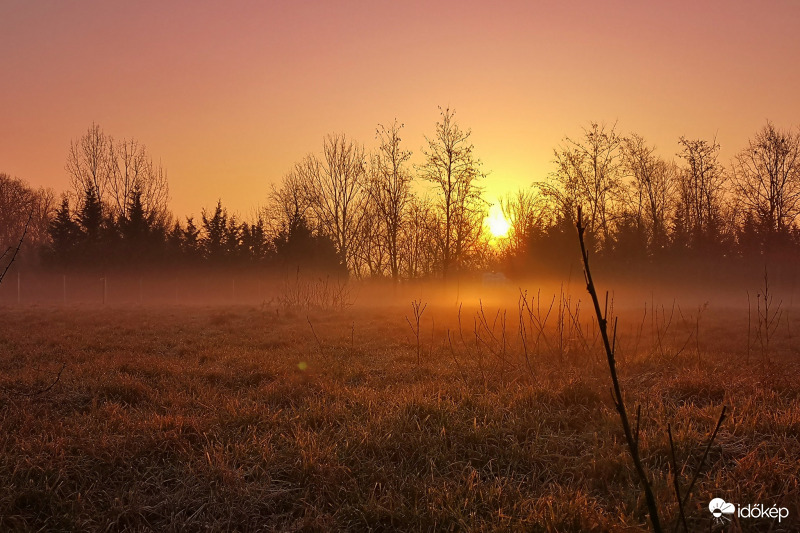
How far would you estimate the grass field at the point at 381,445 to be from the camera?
2.75 metres

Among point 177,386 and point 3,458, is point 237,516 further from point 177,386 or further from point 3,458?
point 177,386

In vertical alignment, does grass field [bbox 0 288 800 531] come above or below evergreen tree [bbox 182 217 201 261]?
below

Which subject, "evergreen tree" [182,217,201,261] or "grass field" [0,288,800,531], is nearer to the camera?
"grass field" [0,288,800,531]

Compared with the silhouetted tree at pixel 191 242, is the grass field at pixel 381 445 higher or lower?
lower

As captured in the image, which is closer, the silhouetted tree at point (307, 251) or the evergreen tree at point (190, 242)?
the silhouetted tree at point (307, 251)

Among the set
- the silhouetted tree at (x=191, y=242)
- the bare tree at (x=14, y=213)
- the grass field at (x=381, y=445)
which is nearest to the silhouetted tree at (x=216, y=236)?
the silhouetted tree at (x=191, y=242)

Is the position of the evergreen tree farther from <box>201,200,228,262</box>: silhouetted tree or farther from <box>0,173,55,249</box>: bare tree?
<box>0,173,55,249</box>: bare tree

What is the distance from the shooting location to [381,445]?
139 inches

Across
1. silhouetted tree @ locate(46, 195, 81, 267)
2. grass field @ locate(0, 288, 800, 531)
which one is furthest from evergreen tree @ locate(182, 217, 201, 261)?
grass field @ locate(0, 288, 800, 531)

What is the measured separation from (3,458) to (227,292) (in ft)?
127

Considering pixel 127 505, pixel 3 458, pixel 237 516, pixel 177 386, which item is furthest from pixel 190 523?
pixel 177 386

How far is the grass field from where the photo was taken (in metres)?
2.75

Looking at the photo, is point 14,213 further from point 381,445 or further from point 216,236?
point 381,445

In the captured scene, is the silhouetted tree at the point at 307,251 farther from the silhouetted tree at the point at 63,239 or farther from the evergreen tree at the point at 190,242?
the silhouetted tree at the point at 63,239
